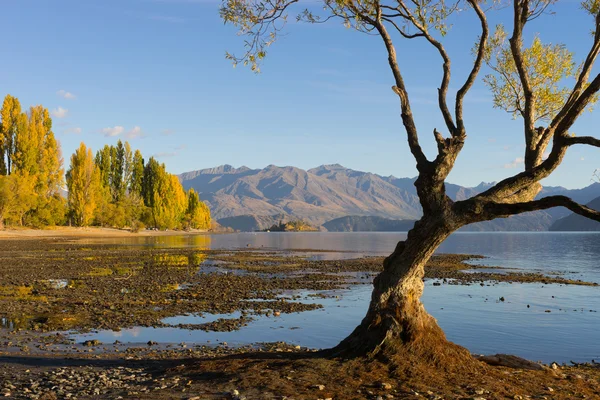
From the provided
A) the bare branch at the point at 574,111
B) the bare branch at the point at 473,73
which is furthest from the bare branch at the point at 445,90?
the bare branch at the point at 574,111

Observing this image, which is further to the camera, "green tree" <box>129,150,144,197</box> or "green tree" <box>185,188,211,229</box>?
"green tree" <box>185,188,211,229</box>

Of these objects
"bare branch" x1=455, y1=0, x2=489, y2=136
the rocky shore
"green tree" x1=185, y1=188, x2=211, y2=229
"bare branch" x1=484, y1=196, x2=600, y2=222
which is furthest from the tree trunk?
"green tree" x1=185, y1=188, x2=211, y2=229

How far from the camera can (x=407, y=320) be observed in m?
12.0

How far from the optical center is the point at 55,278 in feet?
109

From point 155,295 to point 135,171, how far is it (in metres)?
120

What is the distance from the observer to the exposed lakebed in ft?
59.5

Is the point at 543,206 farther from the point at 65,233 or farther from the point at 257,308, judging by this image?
the point at 65,233

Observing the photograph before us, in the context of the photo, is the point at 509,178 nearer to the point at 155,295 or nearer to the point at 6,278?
the point at 155,295

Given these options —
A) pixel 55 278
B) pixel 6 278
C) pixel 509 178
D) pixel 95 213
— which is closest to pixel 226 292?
pixel 55 278

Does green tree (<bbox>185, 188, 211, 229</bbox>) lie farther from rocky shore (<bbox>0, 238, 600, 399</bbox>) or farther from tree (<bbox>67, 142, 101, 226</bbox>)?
rocky shore (<bbox>0, 238, 600, 399</bbox>)

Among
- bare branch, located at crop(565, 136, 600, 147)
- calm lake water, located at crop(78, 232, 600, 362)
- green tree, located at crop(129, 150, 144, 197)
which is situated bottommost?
calm lake water, located at crop(78, 232, 600, 362)

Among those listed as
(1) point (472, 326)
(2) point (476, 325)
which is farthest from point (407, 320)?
(2) point (476, 325)

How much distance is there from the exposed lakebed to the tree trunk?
597cm

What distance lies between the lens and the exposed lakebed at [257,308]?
59.5 ft
